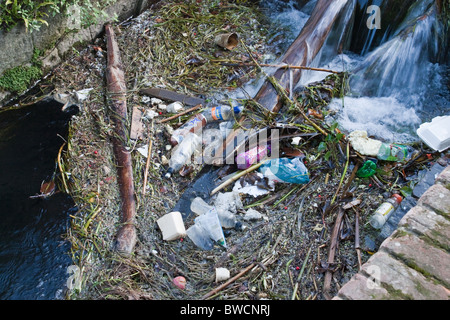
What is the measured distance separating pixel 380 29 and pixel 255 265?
11.8ft

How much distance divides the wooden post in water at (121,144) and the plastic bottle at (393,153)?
2.14m

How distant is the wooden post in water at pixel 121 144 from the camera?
282 cm

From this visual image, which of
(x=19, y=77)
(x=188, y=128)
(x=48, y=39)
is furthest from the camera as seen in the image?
(x=48, y=39)

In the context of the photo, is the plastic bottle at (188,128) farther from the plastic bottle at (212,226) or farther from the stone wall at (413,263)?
the stone wall at (413,263)

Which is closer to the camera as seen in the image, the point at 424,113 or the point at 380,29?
the point at 424,113

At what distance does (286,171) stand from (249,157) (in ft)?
1.16

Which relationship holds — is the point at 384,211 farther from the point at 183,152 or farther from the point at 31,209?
the point at 31,209

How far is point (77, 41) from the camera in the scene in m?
4.40

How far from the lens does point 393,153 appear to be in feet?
10.4

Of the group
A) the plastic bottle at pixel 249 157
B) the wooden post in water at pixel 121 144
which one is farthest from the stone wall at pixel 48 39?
the plastic bottle at pixel 249 157

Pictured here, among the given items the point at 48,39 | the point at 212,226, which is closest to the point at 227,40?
the point at 48,39
